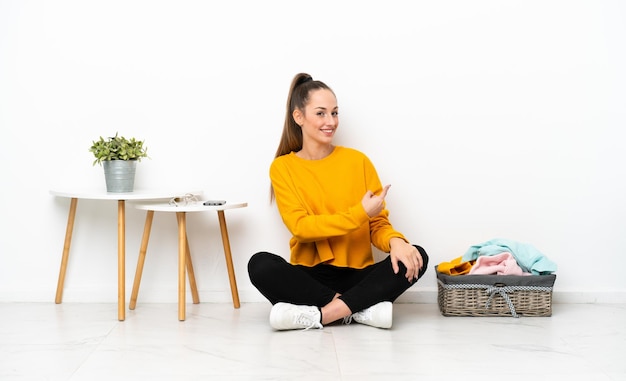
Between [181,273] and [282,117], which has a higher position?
[282,117]

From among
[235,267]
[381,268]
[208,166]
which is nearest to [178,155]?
[208,166]

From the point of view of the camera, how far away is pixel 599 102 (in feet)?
8.35

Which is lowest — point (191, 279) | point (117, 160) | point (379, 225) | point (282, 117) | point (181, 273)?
point (191, 279)

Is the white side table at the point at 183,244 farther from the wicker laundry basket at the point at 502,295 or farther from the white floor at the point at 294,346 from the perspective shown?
the wicker laundry basket at the point at 502,295

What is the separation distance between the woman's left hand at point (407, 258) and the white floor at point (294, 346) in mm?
164

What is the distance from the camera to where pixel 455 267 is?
2418mm

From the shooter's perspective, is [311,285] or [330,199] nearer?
[311,285]

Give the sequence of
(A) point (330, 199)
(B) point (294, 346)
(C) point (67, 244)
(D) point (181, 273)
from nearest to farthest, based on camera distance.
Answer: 1. (B) point (294, 346)
2. (D) point (181, 273)
3. (A) point (330, 199)
4. (C) point (67, 244)

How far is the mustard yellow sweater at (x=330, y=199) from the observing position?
2299mm

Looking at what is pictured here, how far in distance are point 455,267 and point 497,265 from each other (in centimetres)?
14

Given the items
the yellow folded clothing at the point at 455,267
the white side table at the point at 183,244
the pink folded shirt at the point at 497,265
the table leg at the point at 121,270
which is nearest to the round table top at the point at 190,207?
the white side table at the point at 183,244

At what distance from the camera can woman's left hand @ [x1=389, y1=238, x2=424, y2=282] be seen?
2.17 metres

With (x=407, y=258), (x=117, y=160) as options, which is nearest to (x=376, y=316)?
(x=407, y=258)

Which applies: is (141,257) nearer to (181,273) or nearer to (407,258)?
(181,273)
